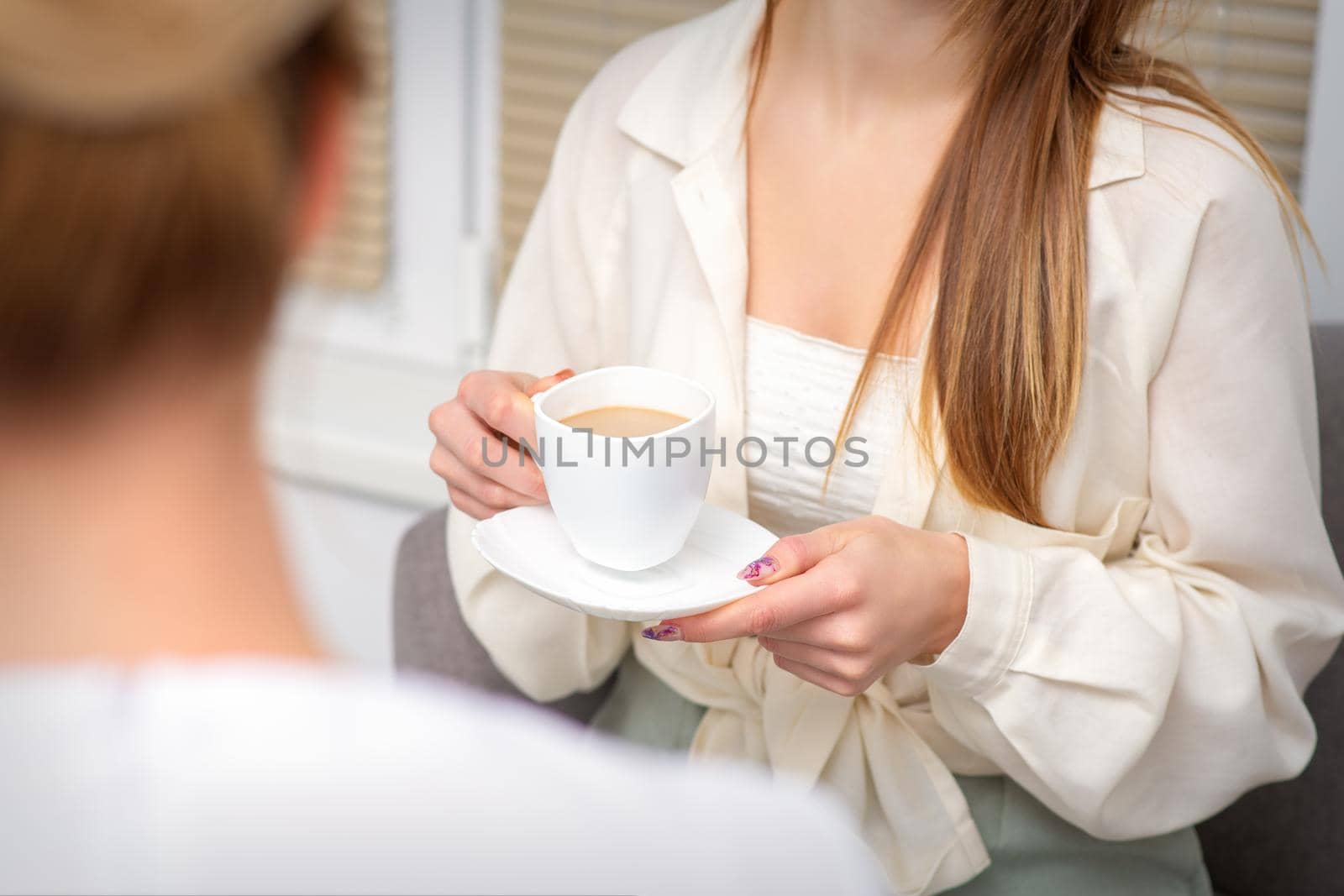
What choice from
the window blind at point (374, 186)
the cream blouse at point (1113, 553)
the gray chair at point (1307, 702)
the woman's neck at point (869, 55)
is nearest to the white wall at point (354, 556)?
the window blind at point (374, 186)

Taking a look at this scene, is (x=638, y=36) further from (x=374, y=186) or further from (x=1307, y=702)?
(x=1307, y=702)

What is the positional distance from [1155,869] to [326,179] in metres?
0.87

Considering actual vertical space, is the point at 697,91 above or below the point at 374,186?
above

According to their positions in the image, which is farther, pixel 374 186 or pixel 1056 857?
pixel 374 186

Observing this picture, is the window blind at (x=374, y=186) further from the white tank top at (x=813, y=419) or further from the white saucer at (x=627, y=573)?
the white saucer at (x=627, y=573)

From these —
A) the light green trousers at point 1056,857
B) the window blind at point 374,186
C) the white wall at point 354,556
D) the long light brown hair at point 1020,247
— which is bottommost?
the white wall at point 354,556

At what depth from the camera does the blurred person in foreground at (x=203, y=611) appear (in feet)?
1.32

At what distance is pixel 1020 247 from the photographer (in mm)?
961

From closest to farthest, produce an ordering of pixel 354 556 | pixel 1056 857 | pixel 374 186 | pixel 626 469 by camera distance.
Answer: pixel 626 469
pixel 1056 857
pixel 374 186
pixel 354 556

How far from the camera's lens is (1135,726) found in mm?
942

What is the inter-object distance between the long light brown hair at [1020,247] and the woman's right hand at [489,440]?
0.24m

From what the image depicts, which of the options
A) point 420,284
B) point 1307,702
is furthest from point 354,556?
point 1307,702

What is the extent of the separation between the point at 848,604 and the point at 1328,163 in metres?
0.76

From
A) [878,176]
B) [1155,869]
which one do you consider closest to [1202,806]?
[1155,869]
